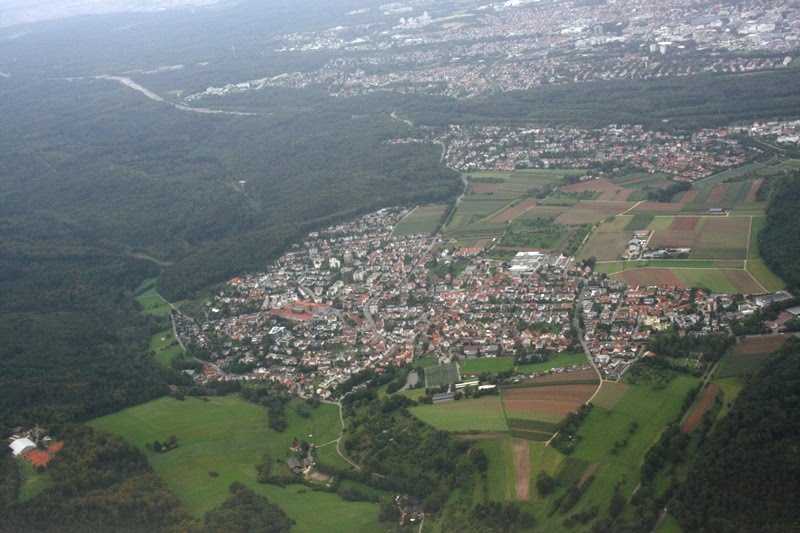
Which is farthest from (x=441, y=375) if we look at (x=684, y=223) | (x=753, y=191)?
(x=753, y=191)

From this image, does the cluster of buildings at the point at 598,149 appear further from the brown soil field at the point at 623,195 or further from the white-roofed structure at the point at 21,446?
the white-roofed structure at the point at 21,446

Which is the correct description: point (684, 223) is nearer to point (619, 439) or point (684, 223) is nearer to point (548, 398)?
point (548, 398)

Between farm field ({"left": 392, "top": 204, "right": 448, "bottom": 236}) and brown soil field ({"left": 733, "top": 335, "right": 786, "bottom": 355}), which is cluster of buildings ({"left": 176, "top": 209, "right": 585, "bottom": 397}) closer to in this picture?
farm field ({"left": 392, "top": 204, "right": 448, "bottom": 236})

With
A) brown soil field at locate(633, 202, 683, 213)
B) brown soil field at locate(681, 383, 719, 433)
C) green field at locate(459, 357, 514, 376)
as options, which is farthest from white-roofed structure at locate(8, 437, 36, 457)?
brown soil field at locate(633, 202, 683, 213)

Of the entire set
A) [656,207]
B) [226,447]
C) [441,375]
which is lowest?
[226,447]

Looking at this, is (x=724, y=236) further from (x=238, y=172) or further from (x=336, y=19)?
(x=336, y=19)

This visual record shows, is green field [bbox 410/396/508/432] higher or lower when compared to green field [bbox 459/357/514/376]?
higher

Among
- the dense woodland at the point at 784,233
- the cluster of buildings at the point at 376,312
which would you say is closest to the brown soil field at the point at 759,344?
the dense woodland at the point at 784,233
